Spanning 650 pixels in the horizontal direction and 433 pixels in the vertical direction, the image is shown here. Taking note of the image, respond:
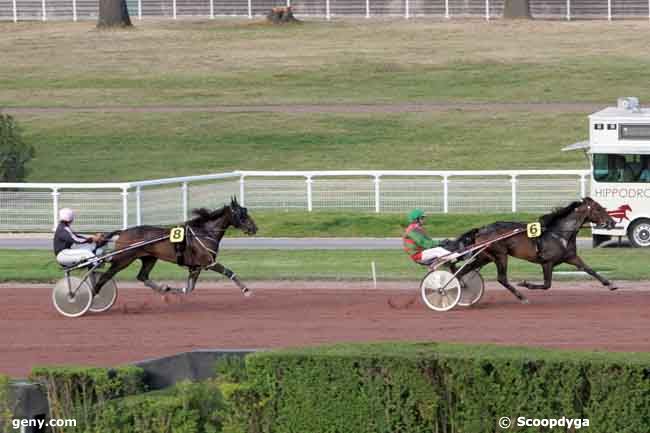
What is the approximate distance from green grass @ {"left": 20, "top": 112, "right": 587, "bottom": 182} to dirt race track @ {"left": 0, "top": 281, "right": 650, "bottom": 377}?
656 inches

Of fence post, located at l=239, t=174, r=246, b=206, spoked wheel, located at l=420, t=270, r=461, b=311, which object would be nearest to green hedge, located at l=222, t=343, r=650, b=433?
spoked wheel, located at l=420, t=270, r=461, b=311

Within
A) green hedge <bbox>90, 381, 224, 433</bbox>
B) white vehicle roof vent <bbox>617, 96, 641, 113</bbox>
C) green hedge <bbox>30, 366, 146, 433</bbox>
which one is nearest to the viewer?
green hedge <bbox>90, 381, 224, 433</bbox>

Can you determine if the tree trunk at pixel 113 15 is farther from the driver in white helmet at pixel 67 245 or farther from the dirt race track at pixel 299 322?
the driver in white helmet at pixel 67 245

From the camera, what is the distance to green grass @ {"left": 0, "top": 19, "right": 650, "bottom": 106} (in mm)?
43375

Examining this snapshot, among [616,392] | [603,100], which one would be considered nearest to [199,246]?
[616,392]

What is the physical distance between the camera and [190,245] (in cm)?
1662

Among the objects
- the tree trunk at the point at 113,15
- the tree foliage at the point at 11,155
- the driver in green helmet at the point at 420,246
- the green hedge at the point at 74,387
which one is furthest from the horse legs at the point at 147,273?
the tree trunk at the point at 113,15

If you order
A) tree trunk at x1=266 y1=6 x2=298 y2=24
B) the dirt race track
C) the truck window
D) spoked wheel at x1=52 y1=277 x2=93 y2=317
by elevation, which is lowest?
the dirt race track

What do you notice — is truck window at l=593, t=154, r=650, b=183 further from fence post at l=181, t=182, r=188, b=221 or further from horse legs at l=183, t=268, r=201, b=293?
horse legs at l=183, t=268, r=201, b=293

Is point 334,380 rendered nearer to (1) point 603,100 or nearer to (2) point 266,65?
(1) point 603,100

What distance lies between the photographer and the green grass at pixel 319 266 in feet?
65.4

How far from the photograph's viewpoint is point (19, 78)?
47125mm

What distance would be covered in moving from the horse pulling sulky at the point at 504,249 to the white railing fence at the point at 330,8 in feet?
126

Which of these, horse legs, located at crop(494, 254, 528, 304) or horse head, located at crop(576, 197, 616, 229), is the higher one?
horse head, located at crop(576, 197, 616, 229)
